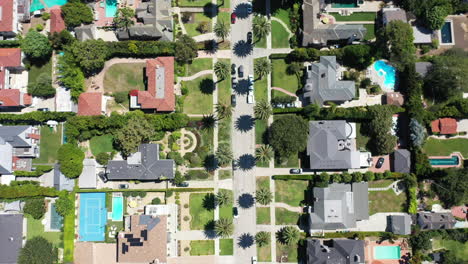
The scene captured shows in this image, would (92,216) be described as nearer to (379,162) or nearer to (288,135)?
(288,135)

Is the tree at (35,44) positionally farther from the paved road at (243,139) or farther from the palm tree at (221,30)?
the paved road at (243,139)

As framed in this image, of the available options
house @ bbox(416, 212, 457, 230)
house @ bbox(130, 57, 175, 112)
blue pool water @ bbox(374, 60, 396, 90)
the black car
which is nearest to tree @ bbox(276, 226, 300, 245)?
the black car

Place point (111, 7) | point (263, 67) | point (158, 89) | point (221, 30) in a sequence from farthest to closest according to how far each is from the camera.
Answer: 1. point (111, 7)
2. point (158, 89)
3. point (221, 30)
4. point (263, 67)

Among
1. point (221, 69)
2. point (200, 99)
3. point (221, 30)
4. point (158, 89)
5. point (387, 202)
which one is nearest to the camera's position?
point (221, 69)

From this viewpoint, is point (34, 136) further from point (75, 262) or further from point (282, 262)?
point (282, 262)

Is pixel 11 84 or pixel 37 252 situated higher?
pixel 11 84

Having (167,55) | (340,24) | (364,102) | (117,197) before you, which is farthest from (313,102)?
(117,197)

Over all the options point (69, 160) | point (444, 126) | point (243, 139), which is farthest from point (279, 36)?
point (69, 160)
